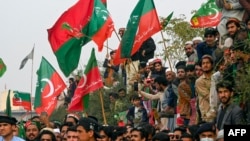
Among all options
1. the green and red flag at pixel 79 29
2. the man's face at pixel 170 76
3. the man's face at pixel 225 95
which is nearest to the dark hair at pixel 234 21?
the man's face at pixel 170 76

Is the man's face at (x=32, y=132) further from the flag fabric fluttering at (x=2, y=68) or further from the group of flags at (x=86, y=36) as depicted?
the flag fabric fluttering at (x=2, y=68)

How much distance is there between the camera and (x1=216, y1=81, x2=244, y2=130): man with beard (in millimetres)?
11648

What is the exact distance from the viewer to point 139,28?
16.5 meters

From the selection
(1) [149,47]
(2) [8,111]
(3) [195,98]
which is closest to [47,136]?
(2) [8,111]

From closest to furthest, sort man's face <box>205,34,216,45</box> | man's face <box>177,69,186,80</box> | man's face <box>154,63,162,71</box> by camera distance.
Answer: man's face <box>177,69,186,80</box>, man's face <box>205,34,216,45</box>, man's face <box>154,63,162,71</box>

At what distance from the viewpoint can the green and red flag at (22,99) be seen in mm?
19891

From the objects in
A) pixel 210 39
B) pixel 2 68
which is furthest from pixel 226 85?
pixel 2 68

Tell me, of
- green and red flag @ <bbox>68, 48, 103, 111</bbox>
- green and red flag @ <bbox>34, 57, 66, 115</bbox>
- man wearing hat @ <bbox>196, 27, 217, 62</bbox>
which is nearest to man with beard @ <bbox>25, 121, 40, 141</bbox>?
green and red flag @ <bbox>68, 48, 103, 111</bbox>

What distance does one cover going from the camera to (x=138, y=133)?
1288 cm

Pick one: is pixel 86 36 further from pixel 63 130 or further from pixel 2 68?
pixel 2 68

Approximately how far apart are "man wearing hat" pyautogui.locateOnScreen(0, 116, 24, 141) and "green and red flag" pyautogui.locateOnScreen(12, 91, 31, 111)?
7304mm

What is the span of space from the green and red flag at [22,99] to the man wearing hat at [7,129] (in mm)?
7304

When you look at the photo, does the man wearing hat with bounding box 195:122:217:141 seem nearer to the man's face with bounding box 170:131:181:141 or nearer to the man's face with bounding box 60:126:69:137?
the man's face with bounding box 170:131:181:141

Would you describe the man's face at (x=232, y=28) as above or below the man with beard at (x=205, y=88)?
above
